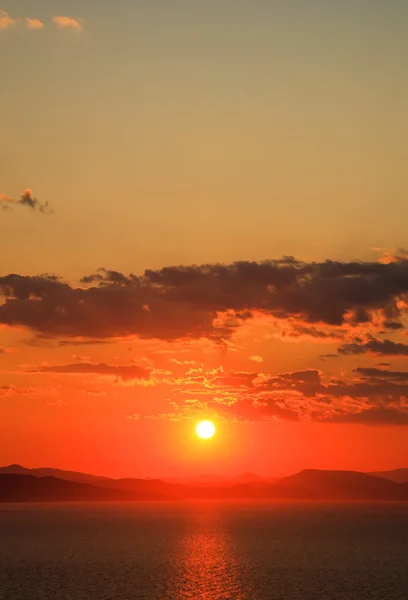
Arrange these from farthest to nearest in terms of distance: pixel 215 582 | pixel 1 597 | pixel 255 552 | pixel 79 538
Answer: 1. pixel 79 538
2. pixel 255 552
3. pixel 215 582
4. pixel 1 597

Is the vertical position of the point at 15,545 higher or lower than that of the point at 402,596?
higher

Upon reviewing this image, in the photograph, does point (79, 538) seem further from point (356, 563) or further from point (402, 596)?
point (402, 596)

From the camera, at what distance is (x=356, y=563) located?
121562mm

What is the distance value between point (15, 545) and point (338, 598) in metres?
92.4

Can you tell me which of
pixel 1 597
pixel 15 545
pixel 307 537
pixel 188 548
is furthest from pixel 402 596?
pixel 307 537

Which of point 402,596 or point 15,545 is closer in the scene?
point 402,596

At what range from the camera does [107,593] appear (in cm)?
8362

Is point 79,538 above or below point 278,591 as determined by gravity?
above

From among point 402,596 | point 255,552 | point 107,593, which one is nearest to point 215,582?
point 107,593

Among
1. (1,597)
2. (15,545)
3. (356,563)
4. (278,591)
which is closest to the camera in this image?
(1,597)

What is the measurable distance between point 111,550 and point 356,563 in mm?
48312

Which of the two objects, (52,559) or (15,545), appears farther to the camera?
(15,545)

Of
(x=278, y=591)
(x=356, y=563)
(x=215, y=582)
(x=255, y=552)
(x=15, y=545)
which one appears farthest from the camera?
(x=15, y=545)

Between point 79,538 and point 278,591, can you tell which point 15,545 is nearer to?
point 79,538
